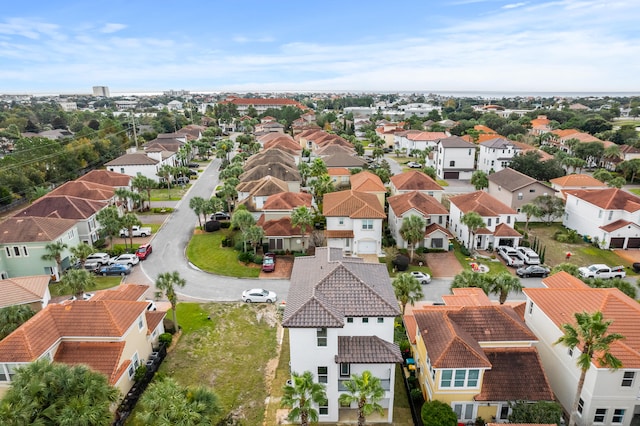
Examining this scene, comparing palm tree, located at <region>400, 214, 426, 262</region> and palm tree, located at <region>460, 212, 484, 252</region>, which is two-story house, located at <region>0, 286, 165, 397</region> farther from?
palm tree, located at <region>460, 212, 484, 252</region>

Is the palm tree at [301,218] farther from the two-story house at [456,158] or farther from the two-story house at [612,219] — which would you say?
the two-story house at [456,158]

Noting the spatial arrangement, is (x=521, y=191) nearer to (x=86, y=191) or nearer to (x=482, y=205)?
(x=482, y=205)

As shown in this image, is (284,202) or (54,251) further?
(284,202)

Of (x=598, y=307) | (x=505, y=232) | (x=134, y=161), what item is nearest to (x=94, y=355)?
(x=598, y=307)

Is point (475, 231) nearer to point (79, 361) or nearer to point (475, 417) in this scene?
point (475, 417)

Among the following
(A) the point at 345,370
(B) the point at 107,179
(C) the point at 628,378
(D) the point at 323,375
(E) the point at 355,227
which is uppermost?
(B) the point at 107,179

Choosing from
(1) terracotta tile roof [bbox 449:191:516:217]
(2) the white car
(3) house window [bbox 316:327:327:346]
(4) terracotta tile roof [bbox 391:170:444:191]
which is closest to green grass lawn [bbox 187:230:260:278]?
(2) the white car

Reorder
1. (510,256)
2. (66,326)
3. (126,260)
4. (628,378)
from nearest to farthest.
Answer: (628,378), (66,326), (126,260), (510,256)
